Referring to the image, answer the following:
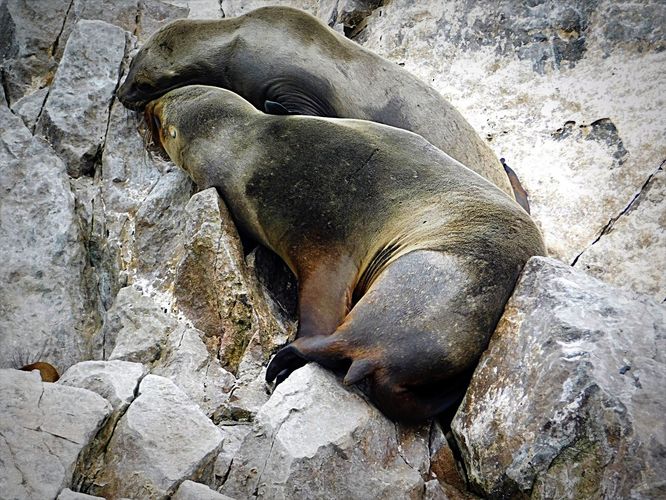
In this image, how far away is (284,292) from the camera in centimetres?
549

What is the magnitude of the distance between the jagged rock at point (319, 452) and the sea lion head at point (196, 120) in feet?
7.13

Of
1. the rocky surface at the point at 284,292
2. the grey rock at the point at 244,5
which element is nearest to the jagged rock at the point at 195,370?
the rocky surface at the point at 284,292

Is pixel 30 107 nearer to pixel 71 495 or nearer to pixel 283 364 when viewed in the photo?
pixel 283 364

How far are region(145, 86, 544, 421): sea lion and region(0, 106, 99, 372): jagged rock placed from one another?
3.04 feet

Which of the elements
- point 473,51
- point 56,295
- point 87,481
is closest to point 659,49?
Answer: point 473,51

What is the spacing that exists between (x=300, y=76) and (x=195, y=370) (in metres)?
2.78

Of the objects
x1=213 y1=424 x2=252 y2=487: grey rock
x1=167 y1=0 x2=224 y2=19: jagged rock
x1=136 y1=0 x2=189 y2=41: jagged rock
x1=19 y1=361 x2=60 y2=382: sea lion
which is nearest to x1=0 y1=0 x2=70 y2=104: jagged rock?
x1=136 y1=0 x2=189 y2=41: jagged rock

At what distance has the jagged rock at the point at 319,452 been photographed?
3.80 metres

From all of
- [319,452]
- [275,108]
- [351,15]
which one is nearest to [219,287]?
[275,108]

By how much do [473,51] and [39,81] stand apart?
3.83 meters

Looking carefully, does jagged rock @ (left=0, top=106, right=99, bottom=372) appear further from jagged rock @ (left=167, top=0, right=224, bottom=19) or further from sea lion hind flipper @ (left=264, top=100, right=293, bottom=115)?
jagged rock @ (left=167, top=0, right=224, bottom=19)

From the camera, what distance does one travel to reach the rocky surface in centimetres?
371

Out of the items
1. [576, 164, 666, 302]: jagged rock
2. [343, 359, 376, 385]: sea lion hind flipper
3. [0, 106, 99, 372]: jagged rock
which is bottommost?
[0, 106, 99, 372]: jagged rock

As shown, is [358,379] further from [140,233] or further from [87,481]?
[140,233]
